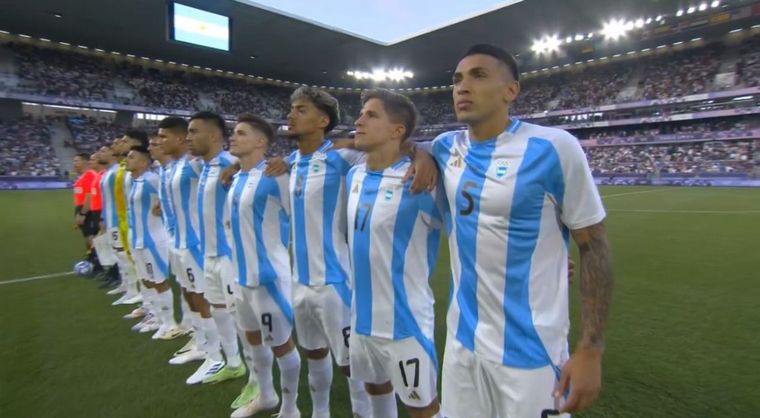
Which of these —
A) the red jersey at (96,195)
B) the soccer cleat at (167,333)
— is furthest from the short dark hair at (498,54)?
the red jersey at (96,195)

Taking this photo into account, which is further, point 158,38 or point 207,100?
point 207,100

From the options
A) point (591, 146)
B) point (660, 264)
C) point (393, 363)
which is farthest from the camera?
point (591, 146)

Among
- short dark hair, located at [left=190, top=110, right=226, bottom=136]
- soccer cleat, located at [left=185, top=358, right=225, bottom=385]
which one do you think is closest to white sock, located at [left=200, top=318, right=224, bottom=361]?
soccer cleat, located at [left=185, top=358, right=225, bottom=385]

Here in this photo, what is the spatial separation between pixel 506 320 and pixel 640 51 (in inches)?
1974

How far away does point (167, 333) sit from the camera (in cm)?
556

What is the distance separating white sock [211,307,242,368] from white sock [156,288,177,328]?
1506 mm

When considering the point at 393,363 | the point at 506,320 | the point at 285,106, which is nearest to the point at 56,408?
the point at 393,363

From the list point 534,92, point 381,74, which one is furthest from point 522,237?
point 534,92

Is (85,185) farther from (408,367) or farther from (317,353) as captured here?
(408,367)

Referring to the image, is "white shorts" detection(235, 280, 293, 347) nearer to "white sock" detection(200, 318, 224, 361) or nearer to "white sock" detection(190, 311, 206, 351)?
"white sock" detection(200, 318, 224, 361)

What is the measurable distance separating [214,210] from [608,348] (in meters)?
4.52

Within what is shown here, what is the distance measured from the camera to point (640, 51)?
42312mm

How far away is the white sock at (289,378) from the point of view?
137 inches

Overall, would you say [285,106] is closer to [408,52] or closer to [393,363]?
[408,52]
